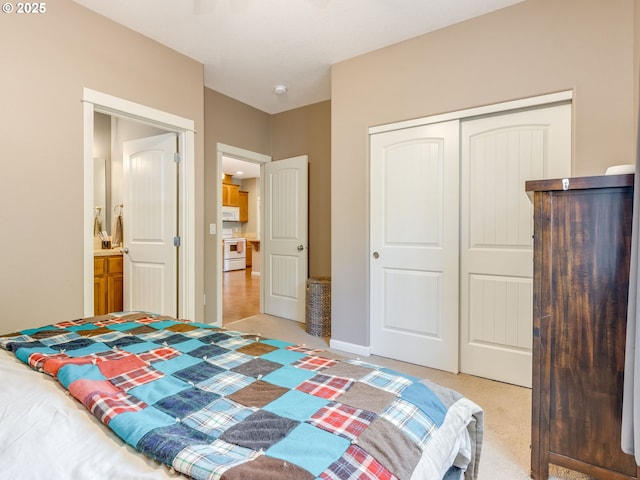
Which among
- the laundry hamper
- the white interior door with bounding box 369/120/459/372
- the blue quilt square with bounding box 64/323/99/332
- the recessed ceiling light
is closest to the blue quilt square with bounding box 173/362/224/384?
the blue quilt square with bounding box 64/323/99/332

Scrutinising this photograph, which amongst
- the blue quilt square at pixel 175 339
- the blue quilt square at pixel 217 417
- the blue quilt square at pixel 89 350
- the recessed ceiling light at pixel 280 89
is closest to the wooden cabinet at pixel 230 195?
the recessed ceiling light at pixel 280 89

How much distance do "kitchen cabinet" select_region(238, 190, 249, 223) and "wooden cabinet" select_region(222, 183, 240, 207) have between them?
13 centimetres

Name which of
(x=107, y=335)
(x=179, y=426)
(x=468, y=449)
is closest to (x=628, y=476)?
(x=468, y=449)

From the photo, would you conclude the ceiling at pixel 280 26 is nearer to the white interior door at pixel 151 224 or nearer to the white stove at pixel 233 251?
the white interior door at pixel 151 224

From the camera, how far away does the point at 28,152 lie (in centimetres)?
207

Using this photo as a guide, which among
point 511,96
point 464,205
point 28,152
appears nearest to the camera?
point 28,152

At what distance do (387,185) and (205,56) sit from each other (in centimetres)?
199

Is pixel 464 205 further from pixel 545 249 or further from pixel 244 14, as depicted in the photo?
pixel 244 14

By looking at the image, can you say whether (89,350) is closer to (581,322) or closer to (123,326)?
(123,326)

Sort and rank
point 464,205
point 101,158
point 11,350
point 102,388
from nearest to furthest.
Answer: point 102,388
point 11,350
point 464,205
point 101,158

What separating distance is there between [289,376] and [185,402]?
30cm

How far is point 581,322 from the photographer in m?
1.37

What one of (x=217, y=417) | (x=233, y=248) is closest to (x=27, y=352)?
(x=217, y=417)

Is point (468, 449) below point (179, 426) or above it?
below
